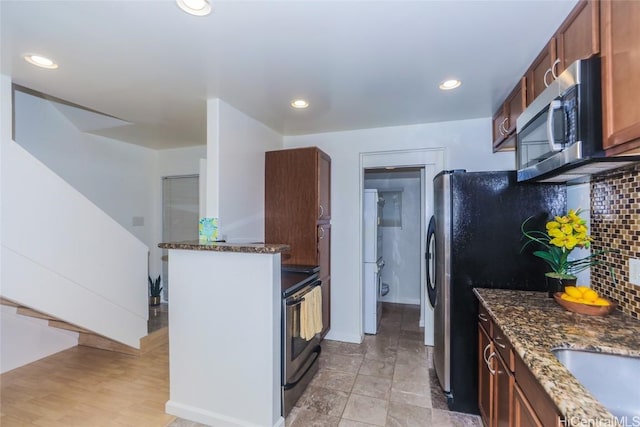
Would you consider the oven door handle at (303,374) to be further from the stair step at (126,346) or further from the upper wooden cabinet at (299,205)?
the stair step at (126,346)

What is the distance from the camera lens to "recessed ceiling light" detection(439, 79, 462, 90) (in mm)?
2160

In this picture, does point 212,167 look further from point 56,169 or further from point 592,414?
point 592,414

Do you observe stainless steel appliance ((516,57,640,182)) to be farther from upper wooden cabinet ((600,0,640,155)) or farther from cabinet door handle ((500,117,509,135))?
cabinet door handle ((500,117,509,135))

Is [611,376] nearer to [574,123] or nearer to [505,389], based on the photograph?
[505,389]

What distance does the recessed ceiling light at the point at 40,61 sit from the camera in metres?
1.80

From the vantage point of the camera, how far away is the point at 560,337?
1.27 meters

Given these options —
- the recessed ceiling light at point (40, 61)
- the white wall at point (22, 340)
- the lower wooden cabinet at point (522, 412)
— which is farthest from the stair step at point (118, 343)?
the lower wooden cabinet at point (522, 412)

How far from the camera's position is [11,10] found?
1.39 metres

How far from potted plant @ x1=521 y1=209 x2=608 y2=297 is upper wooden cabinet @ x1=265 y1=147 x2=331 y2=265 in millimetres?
1816

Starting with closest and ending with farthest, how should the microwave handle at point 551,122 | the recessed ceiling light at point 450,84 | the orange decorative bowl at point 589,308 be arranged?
the microwave handle at point 551,122 → the orange decorative bowl at point 589,308 → the recessed ceiling light at point 450,84

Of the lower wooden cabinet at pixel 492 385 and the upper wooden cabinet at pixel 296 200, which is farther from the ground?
the upper wooden cabinet at pixel 296 200

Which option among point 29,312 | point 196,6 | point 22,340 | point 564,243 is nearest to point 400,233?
point 564,243

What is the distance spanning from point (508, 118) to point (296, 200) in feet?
6.76

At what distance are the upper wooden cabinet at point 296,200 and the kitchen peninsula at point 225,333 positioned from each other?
3.42 feet
